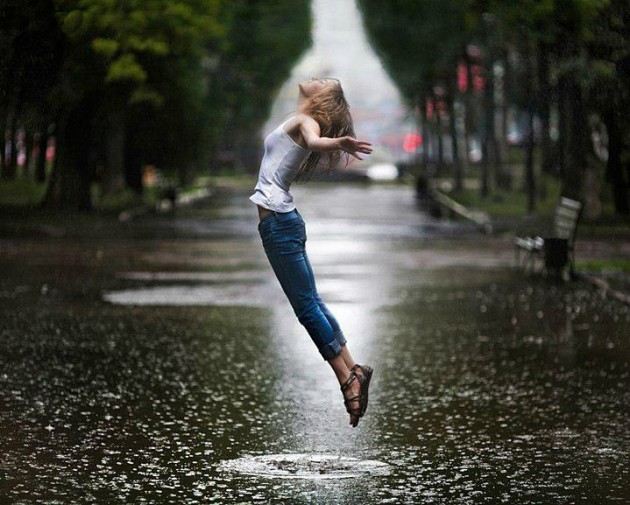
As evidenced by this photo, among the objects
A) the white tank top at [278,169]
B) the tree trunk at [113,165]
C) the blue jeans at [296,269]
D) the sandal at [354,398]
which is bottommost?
the tree trunk at [113,165]

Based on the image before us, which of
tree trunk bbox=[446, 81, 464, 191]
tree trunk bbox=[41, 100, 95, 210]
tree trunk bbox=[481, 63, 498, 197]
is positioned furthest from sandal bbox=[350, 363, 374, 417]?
tree trunk bbox=[446, 81, 464, 191]

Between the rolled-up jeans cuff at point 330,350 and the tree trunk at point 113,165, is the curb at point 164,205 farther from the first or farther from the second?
the rolled-up jeans cuff at point 330,350

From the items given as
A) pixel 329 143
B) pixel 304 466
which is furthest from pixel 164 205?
pixel 329 143

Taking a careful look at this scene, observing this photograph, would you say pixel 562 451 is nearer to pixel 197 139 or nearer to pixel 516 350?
pixel 516 350

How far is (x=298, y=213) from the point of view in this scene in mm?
7582

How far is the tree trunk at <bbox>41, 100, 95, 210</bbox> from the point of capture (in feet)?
→ 136

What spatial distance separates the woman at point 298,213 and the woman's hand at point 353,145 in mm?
291

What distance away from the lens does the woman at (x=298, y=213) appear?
757 centimetres

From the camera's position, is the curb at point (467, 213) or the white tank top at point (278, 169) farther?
the curb at point (467, 213)

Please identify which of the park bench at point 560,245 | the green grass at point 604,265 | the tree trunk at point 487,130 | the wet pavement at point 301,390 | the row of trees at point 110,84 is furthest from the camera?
the tree trunk at point 487,130

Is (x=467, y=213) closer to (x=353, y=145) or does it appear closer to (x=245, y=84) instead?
(x=353, y=145)

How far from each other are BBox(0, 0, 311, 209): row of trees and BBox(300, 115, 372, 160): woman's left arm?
3.08 meters

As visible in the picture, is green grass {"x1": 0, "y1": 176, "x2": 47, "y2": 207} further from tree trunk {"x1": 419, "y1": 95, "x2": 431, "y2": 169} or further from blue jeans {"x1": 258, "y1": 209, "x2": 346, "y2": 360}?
blue jeans {"x1": 258, "y1": 209, "x2": 346, "y2": 360}

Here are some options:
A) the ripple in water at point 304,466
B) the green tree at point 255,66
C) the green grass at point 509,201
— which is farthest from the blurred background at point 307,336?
the green tree at point 255,66
